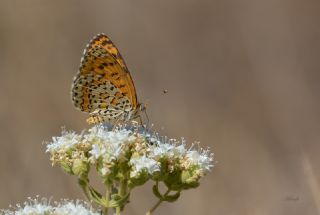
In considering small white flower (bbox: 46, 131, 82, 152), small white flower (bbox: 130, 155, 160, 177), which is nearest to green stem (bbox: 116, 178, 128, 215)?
small white flower (bbox: 130, 155, 160, 177)

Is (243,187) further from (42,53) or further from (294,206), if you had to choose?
(42,53)

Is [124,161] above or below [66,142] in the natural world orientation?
below

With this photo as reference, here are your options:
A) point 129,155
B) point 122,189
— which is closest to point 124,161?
point 129,155

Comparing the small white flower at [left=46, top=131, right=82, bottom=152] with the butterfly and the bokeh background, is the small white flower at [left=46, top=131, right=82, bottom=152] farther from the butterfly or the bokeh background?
the bokeh background

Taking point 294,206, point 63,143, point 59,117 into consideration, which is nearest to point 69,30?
point 59,117

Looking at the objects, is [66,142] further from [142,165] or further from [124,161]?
[142,165]

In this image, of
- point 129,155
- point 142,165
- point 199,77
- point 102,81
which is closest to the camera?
point 142,165

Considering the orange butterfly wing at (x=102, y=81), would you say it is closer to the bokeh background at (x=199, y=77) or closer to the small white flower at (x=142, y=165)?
the small white flower at (x=142, y=165)

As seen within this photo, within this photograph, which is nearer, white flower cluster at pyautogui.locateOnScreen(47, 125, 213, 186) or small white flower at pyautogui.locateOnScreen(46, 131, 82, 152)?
white flower cluster at pyautogui.locateOnScreen(47, 125, 213, 186)
